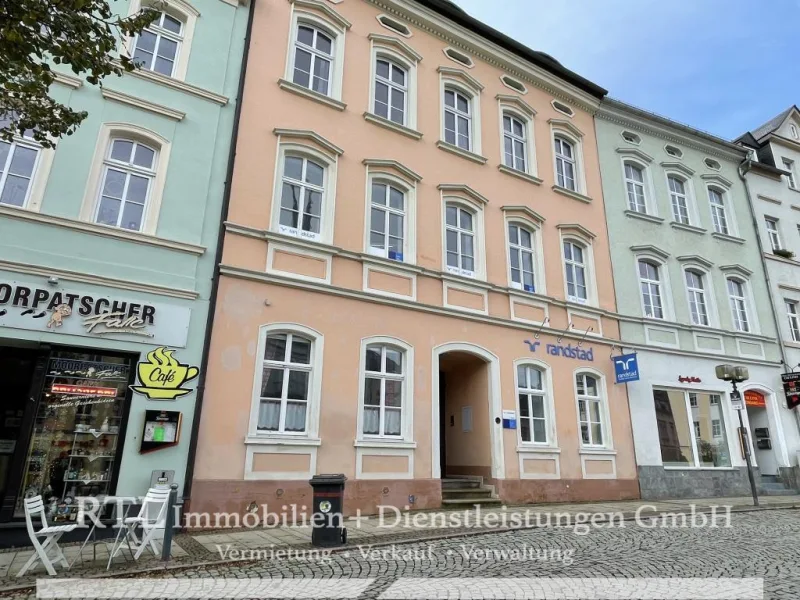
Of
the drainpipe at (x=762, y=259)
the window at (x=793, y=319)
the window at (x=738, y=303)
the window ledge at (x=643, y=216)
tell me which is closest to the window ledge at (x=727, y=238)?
the drainpipe at (x=762, y=259)

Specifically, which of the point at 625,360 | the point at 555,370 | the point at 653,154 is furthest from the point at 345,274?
the point at 653,154

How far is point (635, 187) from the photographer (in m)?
17.0

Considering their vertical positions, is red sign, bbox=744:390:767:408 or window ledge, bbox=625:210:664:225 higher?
window ledge, bbox=625:210:664:225

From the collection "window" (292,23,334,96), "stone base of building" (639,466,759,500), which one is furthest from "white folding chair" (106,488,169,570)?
"stone base of building" (639,466,759,500)

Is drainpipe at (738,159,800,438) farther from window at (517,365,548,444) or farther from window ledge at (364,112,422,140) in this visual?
window ledge at (364,112,422,140)

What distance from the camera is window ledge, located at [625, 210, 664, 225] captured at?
53.0 ft

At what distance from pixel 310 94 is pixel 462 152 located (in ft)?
13.5

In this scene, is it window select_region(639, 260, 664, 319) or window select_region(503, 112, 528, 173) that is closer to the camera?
window select_region(503, 112, 528, 173)

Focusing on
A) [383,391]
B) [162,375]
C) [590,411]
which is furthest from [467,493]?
[162,375]

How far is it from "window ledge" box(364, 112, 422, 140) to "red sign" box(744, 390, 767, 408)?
12792 mm

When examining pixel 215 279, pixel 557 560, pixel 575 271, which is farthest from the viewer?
pixel 575 271

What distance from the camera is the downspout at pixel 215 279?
8320 mm

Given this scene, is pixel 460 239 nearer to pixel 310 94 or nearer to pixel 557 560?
pixel 310 94

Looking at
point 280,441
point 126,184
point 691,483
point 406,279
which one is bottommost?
point 691,483
